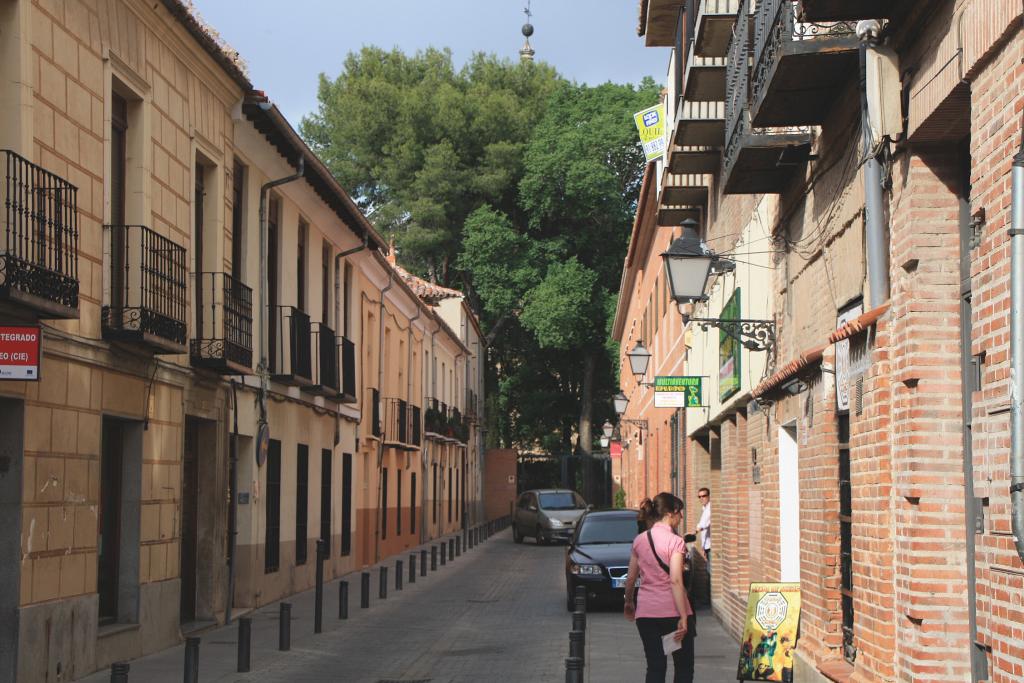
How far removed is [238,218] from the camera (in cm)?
1873

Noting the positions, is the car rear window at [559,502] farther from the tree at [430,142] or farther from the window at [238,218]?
the window at [238,218]

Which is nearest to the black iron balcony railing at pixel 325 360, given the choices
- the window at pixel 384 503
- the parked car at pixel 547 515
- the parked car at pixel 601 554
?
the parked car at pixel 601 554

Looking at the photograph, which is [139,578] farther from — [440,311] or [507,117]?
[507,117]

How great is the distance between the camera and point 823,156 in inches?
390

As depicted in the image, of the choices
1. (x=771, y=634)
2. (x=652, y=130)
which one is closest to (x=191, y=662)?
(x=771, y=634)

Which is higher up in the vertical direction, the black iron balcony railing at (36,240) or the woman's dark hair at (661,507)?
the black iron balcony railing at (36,240)

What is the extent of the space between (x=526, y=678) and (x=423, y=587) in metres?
11.3

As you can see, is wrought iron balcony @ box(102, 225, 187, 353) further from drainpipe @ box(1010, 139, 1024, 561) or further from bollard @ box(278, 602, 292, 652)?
drainpipe @ box(1010, 139, 1024, 561)

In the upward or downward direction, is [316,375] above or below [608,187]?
below

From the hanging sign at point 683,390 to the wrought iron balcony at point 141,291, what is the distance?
7301mm

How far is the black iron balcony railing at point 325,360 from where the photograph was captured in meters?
22.1

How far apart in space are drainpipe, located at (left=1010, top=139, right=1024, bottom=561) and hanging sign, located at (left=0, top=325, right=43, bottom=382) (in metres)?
6.72

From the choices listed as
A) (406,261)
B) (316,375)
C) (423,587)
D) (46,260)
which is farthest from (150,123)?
(406,261)

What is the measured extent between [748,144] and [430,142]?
139 ft
